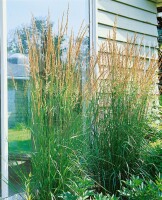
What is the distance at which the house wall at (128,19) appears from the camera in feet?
15.0

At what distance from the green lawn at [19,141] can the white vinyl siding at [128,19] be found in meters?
1.45

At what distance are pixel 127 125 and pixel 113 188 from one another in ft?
1.82

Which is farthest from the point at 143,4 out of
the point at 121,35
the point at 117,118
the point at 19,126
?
the point at 19,126

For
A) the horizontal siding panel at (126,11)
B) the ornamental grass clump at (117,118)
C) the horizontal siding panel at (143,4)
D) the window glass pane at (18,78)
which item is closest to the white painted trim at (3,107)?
the window glass pane at (18,78)

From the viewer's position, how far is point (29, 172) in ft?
10.4

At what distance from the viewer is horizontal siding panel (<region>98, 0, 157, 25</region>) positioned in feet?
15.1

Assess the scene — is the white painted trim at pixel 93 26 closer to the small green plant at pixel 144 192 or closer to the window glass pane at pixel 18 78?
the window glass pane at pixel 18 78

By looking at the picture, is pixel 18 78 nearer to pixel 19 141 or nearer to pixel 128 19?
pixel 19 141

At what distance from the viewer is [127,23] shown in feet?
16.8

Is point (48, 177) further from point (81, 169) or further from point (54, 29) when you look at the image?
point (54, 29)

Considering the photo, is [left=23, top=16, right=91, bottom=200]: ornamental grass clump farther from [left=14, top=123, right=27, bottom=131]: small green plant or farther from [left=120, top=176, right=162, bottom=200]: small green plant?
[left=120, top=176, right=162, bottom=200]: small green plant

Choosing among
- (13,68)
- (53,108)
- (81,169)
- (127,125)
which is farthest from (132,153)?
(13,68)

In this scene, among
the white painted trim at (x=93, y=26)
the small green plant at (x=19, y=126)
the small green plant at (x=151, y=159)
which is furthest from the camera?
the white painted trim at (x=93, y=26)

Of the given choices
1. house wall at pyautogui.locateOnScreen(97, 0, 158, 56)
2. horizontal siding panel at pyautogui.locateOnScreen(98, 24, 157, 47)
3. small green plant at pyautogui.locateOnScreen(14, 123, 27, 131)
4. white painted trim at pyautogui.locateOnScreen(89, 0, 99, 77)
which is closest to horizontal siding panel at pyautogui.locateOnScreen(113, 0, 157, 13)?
house wall at pyautogui.locateOnScreen(97, 0, 158, 56)
